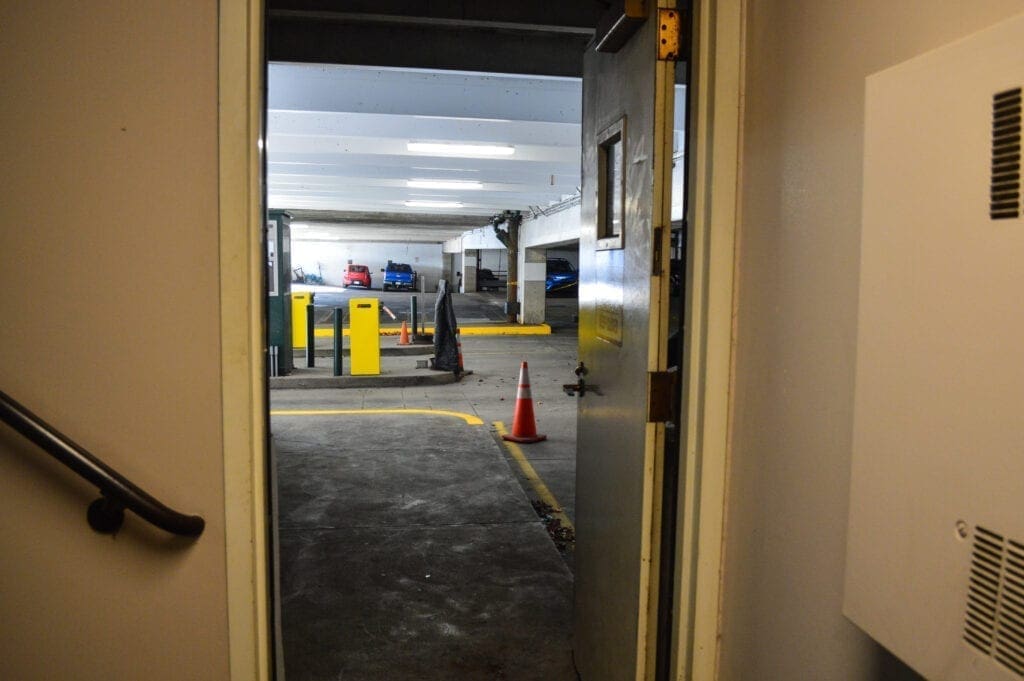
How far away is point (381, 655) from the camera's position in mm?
3367

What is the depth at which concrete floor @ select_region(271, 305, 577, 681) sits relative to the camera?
339cm

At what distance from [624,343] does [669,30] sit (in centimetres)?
97

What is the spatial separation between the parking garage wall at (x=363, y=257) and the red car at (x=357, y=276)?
140 inches

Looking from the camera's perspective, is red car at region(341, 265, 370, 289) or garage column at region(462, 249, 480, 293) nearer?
garage column at region(462, 249, 480, 293)

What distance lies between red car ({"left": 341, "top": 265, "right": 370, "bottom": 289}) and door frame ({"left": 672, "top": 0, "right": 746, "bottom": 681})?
4101 cm

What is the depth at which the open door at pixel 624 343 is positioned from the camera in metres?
2.24

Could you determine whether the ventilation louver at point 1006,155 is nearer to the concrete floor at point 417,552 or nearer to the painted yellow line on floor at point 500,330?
the concrete floor at point 417,552

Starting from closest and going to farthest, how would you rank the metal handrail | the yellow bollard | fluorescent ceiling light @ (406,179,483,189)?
the metal handrail
the yellow bollard
fluorescent ceiling light @ (406,179,483,189)

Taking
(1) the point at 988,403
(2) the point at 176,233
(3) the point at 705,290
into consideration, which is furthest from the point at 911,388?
(2) the point at 176,233

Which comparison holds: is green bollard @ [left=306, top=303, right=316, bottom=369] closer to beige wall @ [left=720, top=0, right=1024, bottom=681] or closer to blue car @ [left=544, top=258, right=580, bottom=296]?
beige wall @ [left=720, top=0, right=1024, bottom=681]

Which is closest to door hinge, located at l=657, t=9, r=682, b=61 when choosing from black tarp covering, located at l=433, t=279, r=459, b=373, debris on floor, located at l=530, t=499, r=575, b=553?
debris on floor, located at l=530, t=499, r=575, b=553

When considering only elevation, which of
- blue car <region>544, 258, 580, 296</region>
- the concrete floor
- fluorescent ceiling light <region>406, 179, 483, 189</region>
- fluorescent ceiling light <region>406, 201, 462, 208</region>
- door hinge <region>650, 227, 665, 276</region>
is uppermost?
fluorescent ceiling light <region>406, 201, 462, 208</region>

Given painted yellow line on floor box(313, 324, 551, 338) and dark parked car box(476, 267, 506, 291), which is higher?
dark parked car box(476, 267, 506, 291)

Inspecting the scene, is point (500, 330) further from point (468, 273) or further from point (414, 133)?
point (468, 273)
